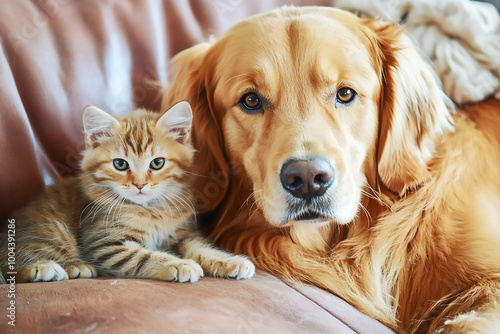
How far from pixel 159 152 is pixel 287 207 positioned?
1.27ft

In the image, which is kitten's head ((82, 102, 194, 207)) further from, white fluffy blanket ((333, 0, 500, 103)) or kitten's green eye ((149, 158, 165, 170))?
white fluffy blanket ((333, 0, 500, 103))

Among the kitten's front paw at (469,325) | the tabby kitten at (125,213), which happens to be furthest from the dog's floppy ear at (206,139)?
the kitten's front paw at (469,325)

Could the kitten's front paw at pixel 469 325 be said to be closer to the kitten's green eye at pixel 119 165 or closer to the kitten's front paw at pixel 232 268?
the kitten's front paw at pixel 232 268

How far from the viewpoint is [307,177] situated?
121 cm

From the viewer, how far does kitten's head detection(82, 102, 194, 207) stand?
1306 mm

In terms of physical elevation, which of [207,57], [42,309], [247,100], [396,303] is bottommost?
[396,303]

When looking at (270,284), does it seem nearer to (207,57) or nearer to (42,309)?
(42,309)

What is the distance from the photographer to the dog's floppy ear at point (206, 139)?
5.09ft

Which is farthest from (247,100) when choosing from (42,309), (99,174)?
(42,309)

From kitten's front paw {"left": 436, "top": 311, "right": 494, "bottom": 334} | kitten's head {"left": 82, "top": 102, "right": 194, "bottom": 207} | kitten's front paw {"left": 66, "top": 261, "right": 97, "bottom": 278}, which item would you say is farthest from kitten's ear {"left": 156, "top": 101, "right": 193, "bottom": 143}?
kitten's front paw {"left": 436, "top": 311, "right": 494, "bottom": 334}

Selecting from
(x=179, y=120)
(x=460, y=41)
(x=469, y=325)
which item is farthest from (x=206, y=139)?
Answer: (x=460, y=41)

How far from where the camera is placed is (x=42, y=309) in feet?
3.17

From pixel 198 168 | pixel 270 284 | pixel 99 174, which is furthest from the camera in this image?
pixel 198 168

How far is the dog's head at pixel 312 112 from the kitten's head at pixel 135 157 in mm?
180
